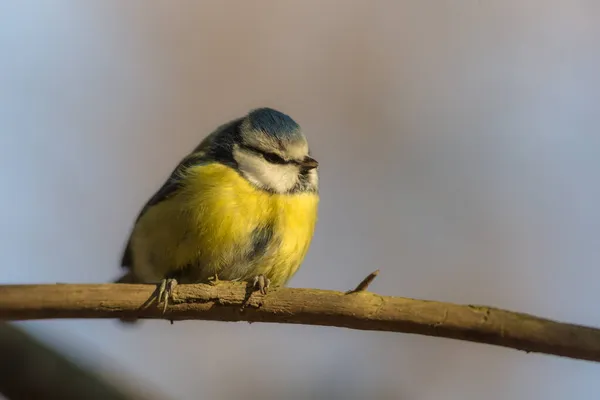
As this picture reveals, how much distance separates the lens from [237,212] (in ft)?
7.15

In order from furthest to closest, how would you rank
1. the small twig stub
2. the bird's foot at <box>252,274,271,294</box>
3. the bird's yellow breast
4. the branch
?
1. the bird's yellow breast
2. the bird's foot at <box>252,274,271,294</box>
3. the small twig stub
4. the branch

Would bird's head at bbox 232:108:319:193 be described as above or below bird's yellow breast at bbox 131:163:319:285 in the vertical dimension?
above

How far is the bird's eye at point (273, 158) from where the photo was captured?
7.79ft

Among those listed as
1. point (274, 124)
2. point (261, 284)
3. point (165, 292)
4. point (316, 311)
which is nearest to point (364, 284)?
point (316, 311)

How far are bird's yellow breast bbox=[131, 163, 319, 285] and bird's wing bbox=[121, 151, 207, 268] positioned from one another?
0.03 metres

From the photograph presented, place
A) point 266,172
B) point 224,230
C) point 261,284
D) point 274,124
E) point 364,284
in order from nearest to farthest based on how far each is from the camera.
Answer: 1. point 364,284
2. point 261,284
3. point 224,230
4. point 266,172
5. point 274,124

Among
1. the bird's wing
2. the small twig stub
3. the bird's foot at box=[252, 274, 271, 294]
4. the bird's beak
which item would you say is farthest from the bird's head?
the small twig stub

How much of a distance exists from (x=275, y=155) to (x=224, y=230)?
0.36 meters

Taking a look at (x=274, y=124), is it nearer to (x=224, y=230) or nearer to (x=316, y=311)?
(x=224, y=230)

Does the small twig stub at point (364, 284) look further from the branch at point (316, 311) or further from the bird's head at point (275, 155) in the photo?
the bird's head at point (275, 155)

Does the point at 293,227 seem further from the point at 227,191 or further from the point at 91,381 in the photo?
the point at 91,381

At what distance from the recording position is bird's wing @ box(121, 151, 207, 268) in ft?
7.69

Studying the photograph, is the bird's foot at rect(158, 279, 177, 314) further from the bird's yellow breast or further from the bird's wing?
the bird's wing

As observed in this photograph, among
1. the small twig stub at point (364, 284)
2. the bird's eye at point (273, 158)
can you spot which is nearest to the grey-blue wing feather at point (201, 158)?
the bird's eye at point (273, 158)
